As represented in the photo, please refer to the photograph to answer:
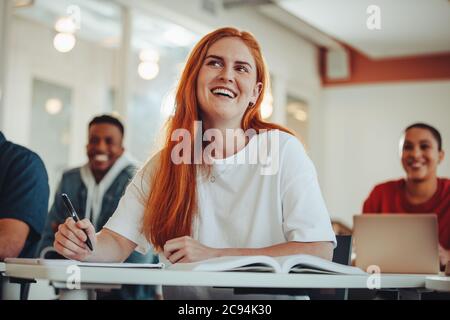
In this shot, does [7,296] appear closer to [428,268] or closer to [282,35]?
[428,268]

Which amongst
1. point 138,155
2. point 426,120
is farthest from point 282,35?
point 138,155

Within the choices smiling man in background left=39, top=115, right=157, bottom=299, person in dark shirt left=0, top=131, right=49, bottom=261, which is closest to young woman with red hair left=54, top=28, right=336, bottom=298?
person in dark shirt left=0, top=131, right=49, bottom=261

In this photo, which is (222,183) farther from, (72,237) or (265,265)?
(265,265)

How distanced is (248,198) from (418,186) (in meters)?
1.76

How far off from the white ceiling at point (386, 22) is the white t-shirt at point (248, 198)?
12.9 ft

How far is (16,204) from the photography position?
2.07 m

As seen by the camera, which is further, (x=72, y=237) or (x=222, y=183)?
(x=222, y=183)

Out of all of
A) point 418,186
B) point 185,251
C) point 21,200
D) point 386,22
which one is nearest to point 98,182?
point 418,186

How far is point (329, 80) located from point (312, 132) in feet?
2.15

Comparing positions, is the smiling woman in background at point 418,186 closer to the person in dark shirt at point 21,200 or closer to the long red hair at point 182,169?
the long red hair at point 182,169

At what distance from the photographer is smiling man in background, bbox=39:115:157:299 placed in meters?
3.67

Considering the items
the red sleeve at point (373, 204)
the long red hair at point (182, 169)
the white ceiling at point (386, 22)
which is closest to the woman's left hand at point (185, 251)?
the long red hair at point (182, 169)

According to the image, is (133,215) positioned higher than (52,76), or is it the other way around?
(52,76)

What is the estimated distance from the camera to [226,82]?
1.81 m
